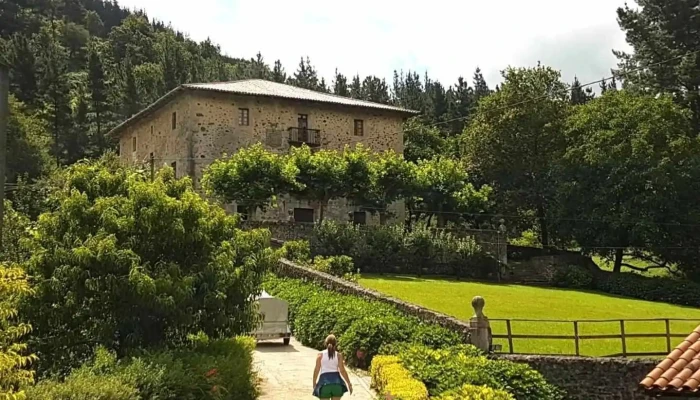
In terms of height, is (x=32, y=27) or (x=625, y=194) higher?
(x=32, y=27)

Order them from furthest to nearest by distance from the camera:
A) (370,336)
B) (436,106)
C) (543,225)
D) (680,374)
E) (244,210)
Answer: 1. (436,106)
2. (543,225)
3. (244,210)
4. (370,336)
5. (680,374)

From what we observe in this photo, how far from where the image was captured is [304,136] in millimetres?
42750

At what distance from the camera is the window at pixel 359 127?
44.8 m

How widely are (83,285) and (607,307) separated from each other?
75.7 feet

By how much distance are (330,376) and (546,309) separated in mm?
17512

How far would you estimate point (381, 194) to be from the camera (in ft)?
129

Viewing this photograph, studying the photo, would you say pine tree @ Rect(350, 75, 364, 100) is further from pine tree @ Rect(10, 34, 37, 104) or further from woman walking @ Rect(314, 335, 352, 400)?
woman walking @ Rect(314, 335, 352, 400)

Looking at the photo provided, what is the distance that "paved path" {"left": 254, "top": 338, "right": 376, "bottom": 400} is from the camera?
14750 mm

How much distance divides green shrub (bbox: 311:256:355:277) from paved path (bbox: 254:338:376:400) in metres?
7.76

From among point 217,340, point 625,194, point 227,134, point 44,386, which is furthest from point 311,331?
point 625,194

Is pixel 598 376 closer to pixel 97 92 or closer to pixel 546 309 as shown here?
pixel 546 309

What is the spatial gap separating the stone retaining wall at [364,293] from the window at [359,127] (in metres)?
17.6

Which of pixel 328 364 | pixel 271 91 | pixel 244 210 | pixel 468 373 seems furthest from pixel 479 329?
pixel 271 91

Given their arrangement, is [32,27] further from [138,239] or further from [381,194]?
[138,239]
